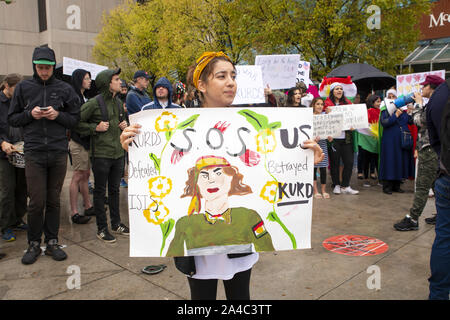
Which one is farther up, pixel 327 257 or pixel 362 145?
pixel 362 145

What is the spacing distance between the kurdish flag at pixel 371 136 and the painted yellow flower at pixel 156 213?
7189 mm

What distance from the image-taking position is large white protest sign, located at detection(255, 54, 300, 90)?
6.54 m

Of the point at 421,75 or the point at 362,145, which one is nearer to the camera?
the point at 421,75

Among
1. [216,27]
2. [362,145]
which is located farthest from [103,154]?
[216,27]

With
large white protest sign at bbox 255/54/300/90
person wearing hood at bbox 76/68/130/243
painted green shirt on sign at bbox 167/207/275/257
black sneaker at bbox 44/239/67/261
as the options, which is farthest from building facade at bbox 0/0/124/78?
painted green shirt on sign at bbox 167/207/275/257

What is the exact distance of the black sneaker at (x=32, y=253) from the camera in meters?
3.98

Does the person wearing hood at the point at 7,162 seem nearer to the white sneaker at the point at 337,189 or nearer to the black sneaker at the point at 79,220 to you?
the black sneaker at the point at 79,220

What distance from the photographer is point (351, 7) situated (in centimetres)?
1345

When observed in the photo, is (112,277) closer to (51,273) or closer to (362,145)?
(51,273)

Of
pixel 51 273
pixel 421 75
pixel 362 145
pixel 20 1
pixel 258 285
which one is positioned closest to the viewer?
pixel 258 285

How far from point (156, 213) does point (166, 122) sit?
50 cm

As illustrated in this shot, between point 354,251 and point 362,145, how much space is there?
4.60 meters

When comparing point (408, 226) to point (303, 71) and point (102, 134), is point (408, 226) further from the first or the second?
point (102, 134)


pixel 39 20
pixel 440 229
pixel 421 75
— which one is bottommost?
pixel 440 229
